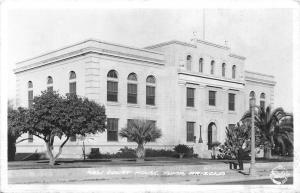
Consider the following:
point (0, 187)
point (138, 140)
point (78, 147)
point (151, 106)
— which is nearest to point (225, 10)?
point (0, 187)

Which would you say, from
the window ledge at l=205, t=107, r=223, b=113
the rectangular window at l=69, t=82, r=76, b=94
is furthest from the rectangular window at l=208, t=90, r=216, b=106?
the rectangular window at l=69, t=82, r=76, b=94

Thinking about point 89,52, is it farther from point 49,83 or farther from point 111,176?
point 111,176

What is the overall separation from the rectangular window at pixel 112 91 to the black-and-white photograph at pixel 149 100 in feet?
0.27

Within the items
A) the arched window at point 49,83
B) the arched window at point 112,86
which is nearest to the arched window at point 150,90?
the arched window at point 112,86

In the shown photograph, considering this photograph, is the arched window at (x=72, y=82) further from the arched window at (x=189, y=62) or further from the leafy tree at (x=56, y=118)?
the leafy tree at (x=56, y=118)

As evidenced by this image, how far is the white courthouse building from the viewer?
39562mm

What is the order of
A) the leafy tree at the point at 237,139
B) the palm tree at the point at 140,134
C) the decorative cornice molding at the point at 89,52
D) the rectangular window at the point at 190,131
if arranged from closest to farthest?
the leafy tree at the point at 237,139
the palm tree at the point at 140,134
the decorative cornice molding at the point at 89,52
the rectangular window at the point at 190,131

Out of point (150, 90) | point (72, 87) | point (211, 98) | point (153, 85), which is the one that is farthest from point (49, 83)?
point (211, 98)

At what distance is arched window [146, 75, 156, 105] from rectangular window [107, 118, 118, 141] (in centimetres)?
397

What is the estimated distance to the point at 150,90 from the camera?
43.7m

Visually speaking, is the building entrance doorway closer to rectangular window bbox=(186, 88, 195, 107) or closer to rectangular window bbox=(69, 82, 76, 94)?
rectangular window bbox=(186, 88, 195, 107)

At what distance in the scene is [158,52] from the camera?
4381 centimetres

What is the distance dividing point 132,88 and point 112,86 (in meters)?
2.32

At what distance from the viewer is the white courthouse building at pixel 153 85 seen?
39.6 metres
